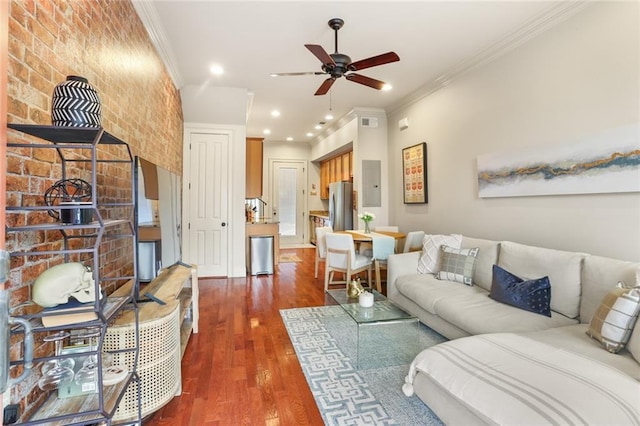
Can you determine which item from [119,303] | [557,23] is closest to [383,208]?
[557,23]

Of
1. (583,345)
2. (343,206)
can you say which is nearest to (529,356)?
(583,345)

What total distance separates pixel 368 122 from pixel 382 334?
391cm

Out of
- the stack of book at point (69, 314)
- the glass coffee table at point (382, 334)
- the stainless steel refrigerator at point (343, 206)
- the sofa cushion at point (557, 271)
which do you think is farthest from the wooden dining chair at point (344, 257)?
the stack of book at point (69, 314)

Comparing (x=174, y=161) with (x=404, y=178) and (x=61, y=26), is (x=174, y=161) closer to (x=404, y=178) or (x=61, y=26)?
(x=61, y=26)

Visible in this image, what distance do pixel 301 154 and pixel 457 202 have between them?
569cm

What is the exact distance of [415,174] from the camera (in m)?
4.81

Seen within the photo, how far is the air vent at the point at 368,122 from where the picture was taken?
18.2 feet

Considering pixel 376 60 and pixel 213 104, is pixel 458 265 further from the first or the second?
pixel 213 104

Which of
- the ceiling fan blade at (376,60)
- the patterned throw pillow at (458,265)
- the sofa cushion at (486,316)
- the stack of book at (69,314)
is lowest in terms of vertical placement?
the sofa cushion at (486,316)

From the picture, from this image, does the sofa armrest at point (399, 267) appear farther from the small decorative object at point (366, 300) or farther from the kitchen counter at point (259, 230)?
the kitchen counter at point (259, 230)

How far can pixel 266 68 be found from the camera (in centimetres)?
391

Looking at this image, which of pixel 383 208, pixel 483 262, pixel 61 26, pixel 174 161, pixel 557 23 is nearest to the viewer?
pixel 61 26

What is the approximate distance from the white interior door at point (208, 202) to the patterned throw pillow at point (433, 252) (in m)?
3.08

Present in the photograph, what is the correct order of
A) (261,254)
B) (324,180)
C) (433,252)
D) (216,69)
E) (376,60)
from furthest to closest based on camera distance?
1. (324,180)
2. (261,254)
3. (216,69)
4. (433,252)
5. (376,60)
